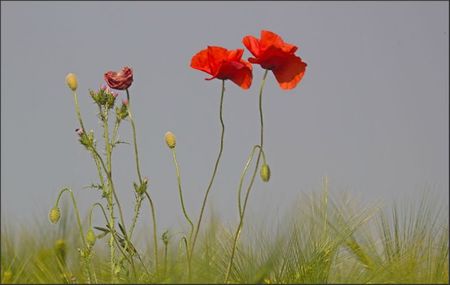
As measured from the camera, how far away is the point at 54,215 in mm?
1613

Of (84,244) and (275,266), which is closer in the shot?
(275,266)

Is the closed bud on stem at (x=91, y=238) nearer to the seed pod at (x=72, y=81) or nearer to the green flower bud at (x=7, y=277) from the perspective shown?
the green flower bud at (x=7, y=277)

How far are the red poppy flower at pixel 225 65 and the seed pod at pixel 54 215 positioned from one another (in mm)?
349

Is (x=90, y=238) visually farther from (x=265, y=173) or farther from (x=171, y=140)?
(x=265, y=173)

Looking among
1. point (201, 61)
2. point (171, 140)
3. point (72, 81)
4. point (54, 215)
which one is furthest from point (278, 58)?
point (54, 215)

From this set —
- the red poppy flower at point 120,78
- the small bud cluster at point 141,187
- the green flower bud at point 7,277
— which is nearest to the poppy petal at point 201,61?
the red poppy flower at point 120,78

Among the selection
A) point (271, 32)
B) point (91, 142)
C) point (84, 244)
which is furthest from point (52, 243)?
point (271, 32)

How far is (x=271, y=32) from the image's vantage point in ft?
5.14

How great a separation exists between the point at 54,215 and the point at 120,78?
265 mm

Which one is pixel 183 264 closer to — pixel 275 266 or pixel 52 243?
pixel 275 266

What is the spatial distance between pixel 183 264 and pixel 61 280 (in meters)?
0.21

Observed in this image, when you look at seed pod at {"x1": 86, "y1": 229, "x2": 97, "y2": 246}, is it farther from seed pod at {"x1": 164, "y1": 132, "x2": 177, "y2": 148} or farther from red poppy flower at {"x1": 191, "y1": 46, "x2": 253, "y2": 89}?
red poppy flower at {"x1": 191, "y1": 46, "x2": 253, "y2": 89}

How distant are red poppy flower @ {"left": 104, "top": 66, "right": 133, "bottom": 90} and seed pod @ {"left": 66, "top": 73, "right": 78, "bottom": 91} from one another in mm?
59

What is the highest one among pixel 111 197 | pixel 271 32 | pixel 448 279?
pixel 271 32
